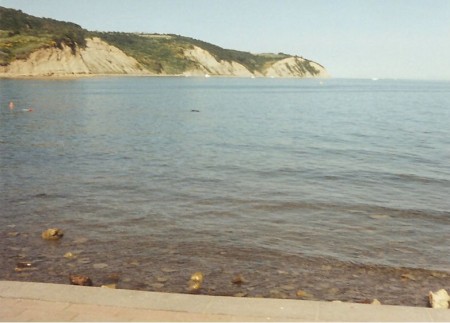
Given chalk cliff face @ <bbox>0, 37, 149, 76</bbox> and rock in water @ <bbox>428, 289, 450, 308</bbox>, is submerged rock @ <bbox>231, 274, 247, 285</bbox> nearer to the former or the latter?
rock in water @ <bbox>428, 289, 450, 308</bbox>

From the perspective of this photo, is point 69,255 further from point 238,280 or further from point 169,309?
point 169,309

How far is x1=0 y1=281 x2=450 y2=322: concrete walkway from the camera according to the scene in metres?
5.18

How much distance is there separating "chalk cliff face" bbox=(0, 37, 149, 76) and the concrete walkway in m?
134

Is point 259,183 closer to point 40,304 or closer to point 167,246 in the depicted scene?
point 167,246

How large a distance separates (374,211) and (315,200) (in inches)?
73.2

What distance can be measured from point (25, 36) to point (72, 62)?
1561cm

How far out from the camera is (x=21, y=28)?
16025cm

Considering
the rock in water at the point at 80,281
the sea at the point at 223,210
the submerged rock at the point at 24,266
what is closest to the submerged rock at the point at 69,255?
the sea at the point at 223,210

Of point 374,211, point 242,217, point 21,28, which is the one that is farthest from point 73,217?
point 21,28

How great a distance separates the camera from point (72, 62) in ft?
478

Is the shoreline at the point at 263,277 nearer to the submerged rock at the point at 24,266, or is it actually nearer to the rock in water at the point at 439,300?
the submerged rock at the point at 24,266

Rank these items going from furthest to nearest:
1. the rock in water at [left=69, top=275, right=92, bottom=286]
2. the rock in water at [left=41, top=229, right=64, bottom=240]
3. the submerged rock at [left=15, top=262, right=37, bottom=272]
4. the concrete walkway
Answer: the rock in water at [left=41, top=229, right=64, bottom=240], the submerged rock at [left=15, top=262, right=37, bottom=272], the rock in water at [left=69, top=275, right=92, bottom=286], the concrete walkway

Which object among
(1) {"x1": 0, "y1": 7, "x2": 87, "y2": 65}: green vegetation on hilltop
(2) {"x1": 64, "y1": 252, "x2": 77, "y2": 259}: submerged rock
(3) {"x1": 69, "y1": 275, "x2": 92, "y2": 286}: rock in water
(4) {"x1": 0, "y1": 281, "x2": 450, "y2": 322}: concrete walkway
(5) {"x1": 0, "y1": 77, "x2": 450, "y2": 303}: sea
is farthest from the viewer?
(1) {"x1": 0, "y1": 7, "x2": 87, "y2": 65}: green vegetation on hilltop

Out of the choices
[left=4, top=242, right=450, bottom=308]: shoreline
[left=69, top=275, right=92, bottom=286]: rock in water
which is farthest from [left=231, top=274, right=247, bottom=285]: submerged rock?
[left=69, top=275, right=92, bottom=286]: rock in water
